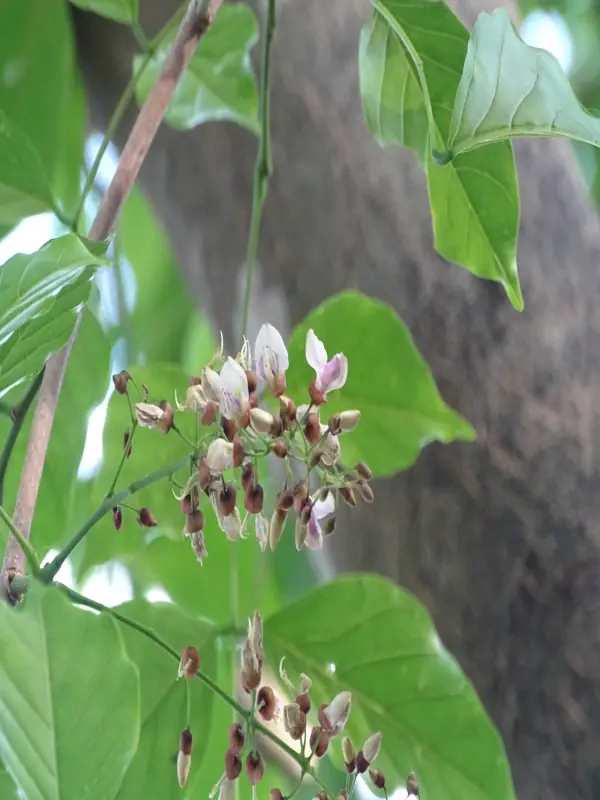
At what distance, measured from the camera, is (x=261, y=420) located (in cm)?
23

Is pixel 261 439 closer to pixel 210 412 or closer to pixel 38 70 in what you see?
→ pixel 210 412

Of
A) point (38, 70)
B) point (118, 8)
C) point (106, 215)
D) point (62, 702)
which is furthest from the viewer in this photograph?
point (38, 70)

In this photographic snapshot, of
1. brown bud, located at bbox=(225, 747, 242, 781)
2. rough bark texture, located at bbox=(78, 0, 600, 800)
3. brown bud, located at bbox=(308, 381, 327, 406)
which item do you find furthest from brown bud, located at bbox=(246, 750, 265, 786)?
rough bark texture, located at bbox=(78, 0, 600, 800)

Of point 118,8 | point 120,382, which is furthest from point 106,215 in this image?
point 118,8

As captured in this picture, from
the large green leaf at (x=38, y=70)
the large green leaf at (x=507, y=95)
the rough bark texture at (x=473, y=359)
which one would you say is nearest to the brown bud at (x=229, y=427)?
the large green leaf at (x=507, y=95)

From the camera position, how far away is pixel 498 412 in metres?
0.45

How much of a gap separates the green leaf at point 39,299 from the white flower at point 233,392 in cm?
5

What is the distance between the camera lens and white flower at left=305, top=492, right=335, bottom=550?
241 millimetres

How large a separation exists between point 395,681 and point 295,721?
0.10 meters

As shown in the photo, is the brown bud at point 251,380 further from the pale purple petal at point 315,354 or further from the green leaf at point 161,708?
the green leaf at point 161,708

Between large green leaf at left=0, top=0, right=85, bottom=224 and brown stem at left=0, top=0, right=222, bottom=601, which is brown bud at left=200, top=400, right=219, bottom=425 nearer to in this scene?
brown stem at left=0, top=0, right=222, bottom=601

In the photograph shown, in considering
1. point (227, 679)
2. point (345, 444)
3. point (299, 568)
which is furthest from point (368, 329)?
point (299, 568)

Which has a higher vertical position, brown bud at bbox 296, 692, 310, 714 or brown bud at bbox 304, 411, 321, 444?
brown bud at bbox 304, 411, 321, 444

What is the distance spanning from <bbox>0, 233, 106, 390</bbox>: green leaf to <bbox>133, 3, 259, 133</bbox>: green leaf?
0.29 m
